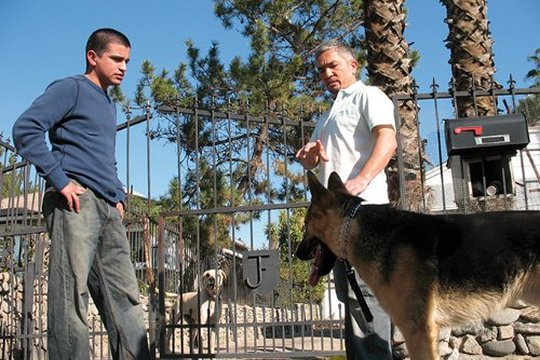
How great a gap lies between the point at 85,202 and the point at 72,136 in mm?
442

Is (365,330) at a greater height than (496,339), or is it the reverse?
(365,330)

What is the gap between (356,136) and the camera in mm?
3658

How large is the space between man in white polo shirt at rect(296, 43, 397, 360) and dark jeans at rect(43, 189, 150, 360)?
55.1 inches

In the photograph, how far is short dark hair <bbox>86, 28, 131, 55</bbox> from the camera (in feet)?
12.1

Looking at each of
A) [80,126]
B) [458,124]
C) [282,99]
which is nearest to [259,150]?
[282,99]

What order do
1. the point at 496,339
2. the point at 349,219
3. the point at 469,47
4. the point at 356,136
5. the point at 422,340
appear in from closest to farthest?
the point at 422,340 < the point at 349,219 < the point at 356,136 < the point at 496,339 < the point at 469,47

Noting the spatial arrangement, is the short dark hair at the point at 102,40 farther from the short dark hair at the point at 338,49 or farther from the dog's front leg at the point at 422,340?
the dog's front leg at the point at 422,340

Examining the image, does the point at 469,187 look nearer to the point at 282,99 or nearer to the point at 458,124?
the point at 458,124

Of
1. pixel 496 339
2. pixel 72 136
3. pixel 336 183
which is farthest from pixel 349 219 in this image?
pixel 496 339

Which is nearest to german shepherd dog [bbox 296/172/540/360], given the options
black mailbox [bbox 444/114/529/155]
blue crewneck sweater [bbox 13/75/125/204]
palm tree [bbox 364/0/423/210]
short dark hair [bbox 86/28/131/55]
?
blue crewneck sweater [bbox 13/75/125/204]

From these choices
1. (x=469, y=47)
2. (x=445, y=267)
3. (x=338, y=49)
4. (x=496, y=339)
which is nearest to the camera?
(x=445, y=267)

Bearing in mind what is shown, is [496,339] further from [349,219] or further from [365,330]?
[349,219]

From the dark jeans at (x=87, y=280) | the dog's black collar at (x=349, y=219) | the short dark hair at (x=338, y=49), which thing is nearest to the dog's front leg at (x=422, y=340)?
the dog's black collar at (x=349, y=219)

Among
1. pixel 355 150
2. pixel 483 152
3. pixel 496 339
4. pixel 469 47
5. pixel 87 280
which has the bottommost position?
pixel 496 339
